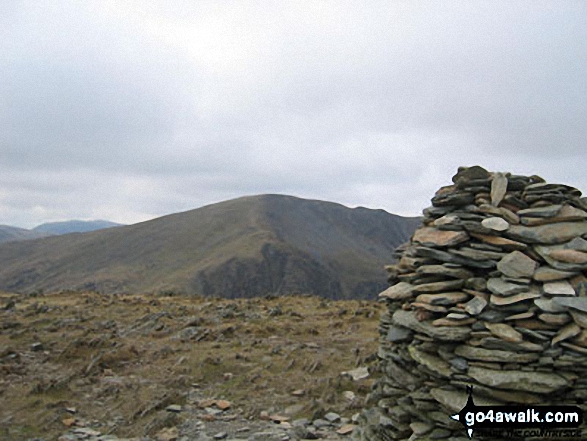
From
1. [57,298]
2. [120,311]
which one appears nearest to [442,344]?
[120,311]

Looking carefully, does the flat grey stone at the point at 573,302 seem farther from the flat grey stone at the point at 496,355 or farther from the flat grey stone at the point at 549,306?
the flat grey stone at the point at 496,355

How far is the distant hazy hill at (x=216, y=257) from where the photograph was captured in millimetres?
112188

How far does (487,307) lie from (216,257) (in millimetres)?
119401

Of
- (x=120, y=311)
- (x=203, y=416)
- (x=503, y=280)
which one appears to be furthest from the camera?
(x=120, y=311)

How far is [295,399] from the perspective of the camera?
12906 mm

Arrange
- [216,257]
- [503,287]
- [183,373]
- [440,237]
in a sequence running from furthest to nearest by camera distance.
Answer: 1. [216,257]
2. [183,373]
3. [440,237]
4. [503,287]

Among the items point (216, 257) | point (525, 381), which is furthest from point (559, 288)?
point (216, 257)

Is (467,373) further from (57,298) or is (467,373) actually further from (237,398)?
(57,298)

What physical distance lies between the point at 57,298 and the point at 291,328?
17.3m

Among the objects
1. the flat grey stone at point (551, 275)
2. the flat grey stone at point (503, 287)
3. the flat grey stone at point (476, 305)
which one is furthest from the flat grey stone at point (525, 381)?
the flat grey stone at point (551, 275)

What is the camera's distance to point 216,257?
124375 millimetres

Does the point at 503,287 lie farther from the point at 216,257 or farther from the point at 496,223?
the point at 216,257

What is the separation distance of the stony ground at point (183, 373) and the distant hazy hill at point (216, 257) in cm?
7699

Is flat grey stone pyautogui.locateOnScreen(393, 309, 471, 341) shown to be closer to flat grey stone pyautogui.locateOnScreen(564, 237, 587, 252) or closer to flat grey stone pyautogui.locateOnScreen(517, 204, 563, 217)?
flat grey stone pyautogui.locateOnScreen(564, 237, 587, 252)
